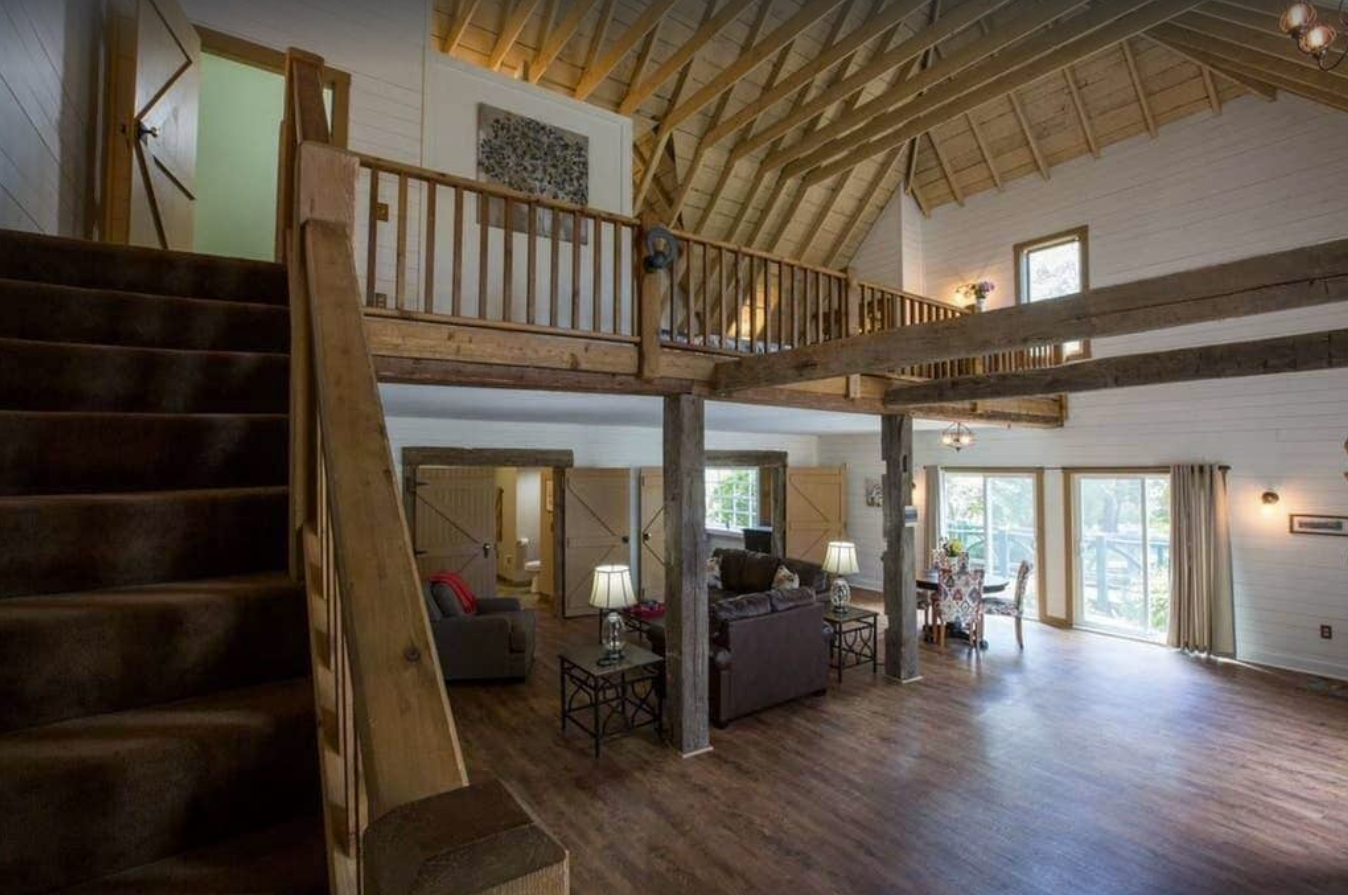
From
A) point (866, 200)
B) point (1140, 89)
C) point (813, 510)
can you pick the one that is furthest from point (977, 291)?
point (813, 510)

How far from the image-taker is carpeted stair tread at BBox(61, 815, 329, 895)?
3.19 ft

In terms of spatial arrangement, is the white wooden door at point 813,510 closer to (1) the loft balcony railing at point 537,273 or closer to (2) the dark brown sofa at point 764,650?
(1) the loft balcony railing at point 537,273

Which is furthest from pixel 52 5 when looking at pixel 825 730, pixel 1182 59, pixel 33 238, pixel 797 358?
pixel 1182 59

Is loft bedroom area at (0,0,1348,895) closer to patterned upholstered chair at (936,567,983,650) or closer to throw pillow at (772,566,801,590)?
patterned upholstered chair at (936,567,983,650)

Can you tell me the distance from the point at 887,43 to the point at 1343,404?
18.8 ft

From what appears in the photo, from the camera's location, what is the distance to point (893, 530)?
5.97 meters

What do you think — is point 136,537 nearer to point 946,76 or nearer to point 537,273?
point 537,273

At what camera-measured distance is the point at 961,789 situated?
407 cm

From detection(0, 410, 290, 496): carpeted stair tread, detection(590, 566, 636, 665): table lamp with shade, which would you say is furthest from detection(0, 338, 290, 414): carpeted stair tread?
detection(590, 566, 636, 665): table lamp with shade

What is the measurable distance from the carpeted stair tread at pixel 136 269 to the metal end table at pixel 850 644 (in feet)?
17.0

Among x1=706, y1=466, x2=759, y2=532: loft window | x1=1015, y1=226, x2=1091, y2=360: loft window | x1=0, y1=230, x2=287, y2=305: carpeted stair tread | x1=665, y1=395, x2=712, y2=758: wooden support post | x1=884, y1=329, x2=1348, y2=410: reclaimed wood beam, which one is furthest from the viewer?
x1=706, y1=466, x2=759, y2=532: loft window

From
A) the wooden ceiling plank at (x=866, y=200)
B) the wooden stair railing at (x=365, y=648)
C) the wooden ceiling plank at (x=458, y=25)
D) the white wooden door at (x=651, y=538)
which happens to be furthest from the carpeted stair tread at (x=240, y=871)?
the wooden ceiling plank at (x=866, y=200)

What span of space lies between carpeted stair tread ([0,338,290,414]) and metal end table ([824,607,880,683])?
17.1ft

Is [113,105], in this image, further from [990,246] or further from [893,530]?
[990,246]
